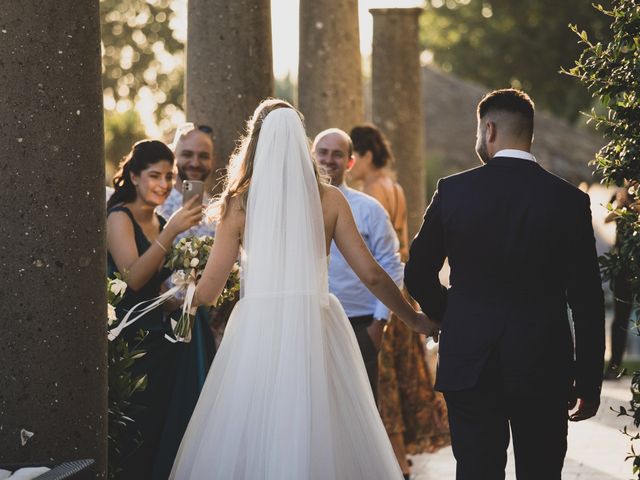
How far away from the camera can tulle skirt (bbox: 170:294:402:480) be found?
16.7 feet

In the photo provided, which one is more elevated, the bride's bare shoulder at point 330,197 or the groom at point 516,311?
the bride's bare shoulder at point 330,197

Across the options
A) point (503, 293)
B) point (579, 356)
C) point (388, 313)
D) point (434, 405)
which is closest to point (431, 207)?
point (503, 293)

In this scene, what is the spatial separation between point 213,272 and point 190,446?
0.82 m

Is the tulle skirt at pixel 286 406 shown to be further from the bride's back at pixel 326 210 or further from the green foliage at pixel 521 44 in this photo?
the green foliage at pixel 521 44

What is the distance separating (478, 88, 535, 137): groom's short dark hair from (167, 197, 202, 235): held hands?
2.22m

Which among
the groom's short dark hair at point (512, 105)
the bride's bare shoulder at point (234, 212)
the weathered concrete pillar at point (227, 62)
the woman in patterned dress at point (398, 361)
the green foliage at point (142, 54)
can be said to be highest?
the green foliage at point (142, 54)

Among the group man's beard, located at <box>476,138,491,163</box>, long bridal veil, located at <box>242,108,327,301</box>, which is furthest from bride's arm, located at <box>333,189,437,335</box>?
man's beard, located at <box>476,138,491,163</box>

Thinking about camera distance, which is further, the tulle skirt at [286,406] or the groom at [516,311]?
the tulle skirt at [286,406]

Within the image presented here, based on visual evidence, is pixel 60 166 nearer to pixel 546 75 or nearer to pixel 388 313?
pixel 388 313

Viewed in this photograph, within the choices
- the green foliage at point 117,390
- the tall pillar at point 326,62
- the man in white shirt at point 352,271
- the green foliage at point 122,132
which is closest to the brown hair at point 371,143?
the tall pillar at point 326,62

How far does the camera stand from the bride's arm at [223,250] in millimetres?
5418

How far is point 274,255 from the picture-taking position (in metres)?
5.31

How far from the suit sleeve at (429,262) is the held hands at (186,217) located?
1.87 meters

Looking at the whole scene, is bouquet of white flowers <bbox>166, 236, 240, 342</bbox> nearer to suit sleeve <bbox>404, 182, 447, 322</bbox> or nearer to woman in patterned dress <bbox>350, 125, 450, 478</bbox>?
suit sleeve <bbox>404, 182, 447, 322</bbox>
